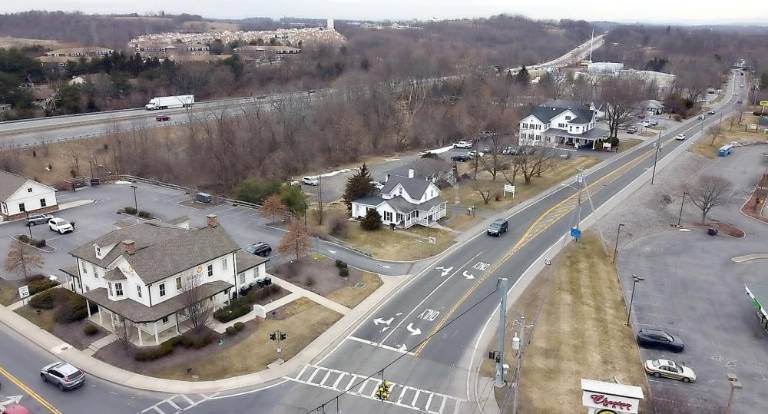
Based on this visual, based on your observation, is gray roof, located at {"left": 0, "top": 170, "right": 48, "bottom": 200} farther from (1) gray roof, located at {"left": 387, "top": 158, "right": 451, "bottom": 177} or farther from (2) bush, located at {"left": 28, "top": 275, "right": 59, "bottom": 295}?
(1) gray roof, located at {"left": 387, "top": 158, "right": 451, "bottom": 177}

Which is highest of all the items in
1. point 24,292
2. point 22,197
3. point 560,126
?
point 560,126

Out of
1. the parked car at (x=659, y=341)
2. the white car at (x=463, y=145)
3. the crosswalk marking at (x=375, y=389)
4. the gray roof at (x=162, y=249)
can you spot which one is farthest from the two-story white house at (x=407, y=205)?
the white car at (x=463, y=145)

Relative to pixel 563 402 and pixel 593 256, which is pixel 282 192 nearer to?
pixel 593 256

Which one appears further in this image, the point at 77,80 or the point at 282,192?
the point at 77,80

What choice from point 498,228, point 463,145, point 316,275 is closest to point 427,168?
point 498,228

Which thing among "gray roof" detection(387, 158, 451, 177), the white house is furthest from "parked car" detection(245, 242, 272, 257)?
the white house

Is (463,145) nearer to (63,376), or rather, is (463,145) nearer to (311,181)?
(311,181)

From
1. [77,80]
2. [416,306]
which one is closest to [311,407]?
[416,306]
